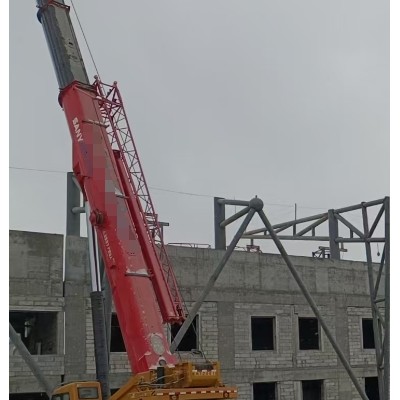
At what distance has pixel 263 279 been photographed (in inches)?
899

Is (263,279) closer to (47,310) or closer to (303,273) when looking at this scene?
(303,273)

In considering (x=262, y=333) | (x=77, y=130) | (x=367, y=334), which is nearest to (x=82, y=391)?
(x=77, y=130)

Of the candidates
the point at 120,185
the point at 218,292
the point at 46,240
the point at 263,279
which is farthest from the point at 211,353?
the point at 120,185

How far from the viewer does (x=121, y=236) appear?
416 inches

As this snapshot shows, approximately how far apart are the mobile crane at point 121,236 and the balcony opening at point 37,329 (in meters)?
6.60

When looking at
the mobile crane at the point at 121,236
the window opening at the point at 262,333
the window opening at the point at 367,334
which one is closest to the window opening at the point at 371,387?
the window opening at the point at 367,334

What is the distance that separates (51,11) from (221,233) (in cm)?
1250

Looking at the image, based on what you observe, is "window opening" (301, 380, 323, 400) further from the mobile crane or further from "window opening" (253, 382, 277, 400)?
the mobile crane

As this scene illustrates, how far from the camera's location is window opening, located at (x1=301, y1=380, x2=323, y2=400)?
23.9m

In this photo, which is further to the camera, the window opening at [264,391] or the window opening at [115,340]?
the window opening at [264,391]

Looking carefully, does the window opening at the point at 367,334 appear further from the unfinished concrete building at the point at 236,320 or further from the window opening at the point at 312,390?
the window opening at the point at 312,390

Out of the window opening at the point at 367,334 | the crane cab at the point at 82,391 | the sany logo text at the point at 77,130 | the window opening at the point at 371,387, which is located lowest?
the window opening at the point at 371,387

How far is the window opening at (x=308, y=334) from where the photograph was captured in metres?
25.3

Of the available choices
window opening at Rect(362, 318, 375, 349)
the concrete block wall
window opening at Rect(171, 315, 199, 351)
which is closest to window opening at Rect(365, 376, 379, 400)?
window opening at Rect(362, 318, 375, 349)
